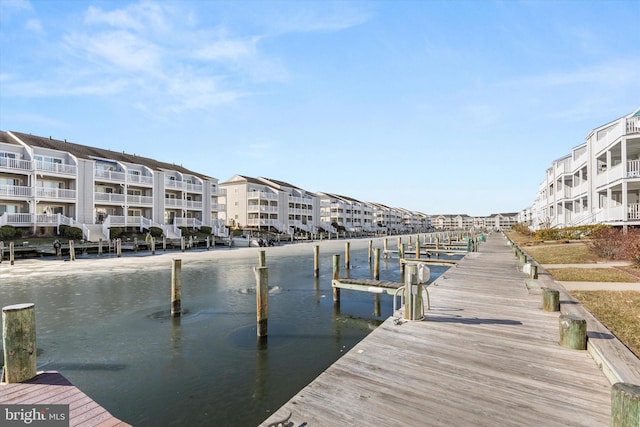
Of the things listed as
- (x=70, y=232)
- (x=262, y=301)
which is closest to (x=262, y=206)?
(x=70, y=232)

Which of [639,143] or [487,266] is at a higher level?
[639,143]

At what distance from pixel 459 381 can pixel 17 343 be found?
23.5ft

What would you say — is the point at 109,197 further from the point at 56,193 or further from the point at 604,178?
the point at 604,178

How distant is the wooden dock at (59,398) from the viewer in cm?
449

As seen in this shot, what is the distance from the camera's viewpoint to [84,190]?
133 feet

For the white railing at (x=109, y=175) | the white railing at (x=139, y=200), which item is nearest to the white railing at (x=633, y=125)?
the white railing at (x=139, y=200)

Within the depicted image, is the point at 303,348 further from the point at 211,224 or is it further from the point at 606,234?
the point at 211,224

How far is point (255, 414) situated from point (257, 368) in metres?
2.12

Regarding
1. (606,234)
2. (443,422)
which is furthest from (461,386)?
(606,234)

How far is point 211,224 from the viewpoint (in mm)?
55844

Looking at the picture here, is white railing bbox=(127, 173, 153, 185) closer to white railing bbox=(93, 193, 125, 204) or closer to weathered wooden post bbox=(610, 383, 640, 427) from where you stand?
white railing bbox=(93, 193, 125, 204)

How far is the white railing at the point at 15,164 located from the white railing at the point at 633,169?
2274 inches

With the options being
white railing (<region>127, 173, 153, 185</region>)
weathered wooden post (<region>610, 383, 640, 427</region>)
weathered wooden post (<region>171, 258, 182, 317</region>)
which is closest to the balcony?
white railing (<region>127, 173, 153, 185</region>)

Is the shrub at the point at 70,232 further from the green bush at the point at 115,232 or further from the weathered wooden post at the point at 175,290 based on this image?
the weathered wooden post at the point at 175,290
